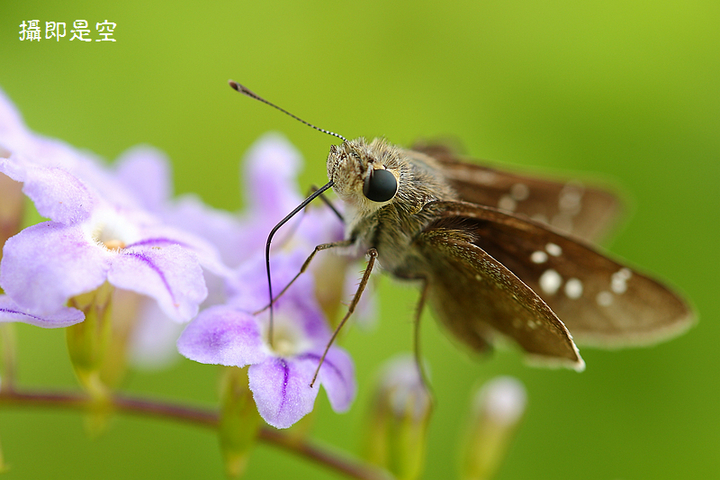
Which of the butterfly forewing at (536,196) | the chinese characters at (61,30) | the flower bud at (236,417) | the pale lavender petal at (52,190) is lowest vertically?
the flower bud at (236,417)

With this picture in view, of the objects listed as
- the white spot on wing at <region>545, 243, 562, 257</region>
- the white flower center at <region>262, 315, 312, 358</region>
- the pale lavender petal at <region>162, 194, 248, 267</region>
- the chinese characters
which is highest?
the chinese characters

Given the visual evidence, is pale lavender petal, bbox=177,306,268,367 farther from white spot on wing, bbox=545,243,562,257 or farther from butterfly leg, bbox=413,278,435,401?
white spot on wing, bbox=545,243,562,257

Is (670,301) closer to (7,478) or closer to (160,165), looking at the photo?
(160,165)

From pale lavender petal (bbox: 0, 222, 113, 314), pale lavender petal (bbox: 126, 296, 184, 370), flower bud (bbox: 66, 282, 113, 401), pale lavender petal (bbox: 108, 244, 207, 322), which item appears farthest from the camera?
pale lavender petal (bbox: 126, 296, 184, 370)

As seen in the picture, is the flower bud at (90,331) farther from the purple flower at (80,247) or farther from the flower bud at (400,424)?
the flower bud at (400,424)

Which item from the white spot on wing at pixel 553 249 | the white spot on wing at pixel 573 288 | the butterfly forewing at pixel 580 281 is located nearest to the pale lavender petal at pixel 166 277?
the butterfly forewing at pixel 580 281

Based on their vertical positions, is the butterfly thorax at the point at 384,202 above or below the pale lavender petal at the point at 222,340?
above

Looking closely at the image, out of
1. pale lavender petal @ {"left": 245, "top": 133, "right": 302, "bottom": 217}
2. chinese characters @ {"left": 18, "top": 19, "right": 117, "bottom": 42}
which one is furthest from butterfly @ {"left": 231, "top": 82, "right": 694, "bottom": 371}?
chinese characters @ {"left": 18, "top": 19, "right": 117, "bottom": 42}
